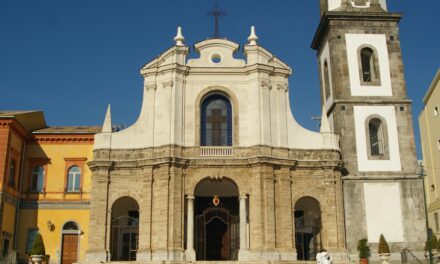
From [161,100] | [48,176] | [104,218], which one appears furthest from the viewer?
[48,176]

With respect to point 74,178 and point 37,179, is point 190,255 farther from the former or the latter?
point 37,179

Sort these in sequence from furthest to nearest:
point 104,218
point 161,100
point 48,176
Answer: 1. point 48,176
2. point 161,100
3. point 104,218

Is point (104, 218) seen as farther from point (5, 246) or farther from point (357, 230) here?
point (357, 230)

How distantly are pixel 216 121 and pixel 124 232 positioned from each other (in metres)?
9.13

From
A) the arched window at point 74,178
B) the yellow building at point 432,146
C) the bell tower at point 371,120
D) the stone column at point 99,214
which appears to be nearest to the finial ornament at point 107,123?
the stone column at point 99,214

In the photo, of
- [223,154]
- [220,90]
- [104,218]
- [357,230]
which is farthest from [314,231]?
[104,218]

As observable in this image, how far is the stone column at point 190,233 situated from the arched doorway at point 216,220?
4.18ft

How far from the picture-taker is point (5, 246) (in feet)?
113

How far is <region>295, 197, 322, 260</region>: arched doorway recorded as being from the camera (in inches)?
1378

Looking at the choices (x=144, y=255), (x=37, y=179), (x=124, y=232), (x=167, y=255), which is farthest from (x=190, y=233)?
(x=37, y=179)

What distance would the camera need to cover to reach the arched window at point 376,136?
35.9 meters

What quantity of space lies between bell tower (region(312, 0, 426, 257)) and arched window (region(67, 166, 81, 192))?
16.8m

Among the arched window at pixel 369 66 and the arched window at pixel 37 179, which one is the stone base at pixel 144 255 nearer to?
the arched window at pixel 37 179

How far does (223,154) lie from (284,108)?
4.90 m
